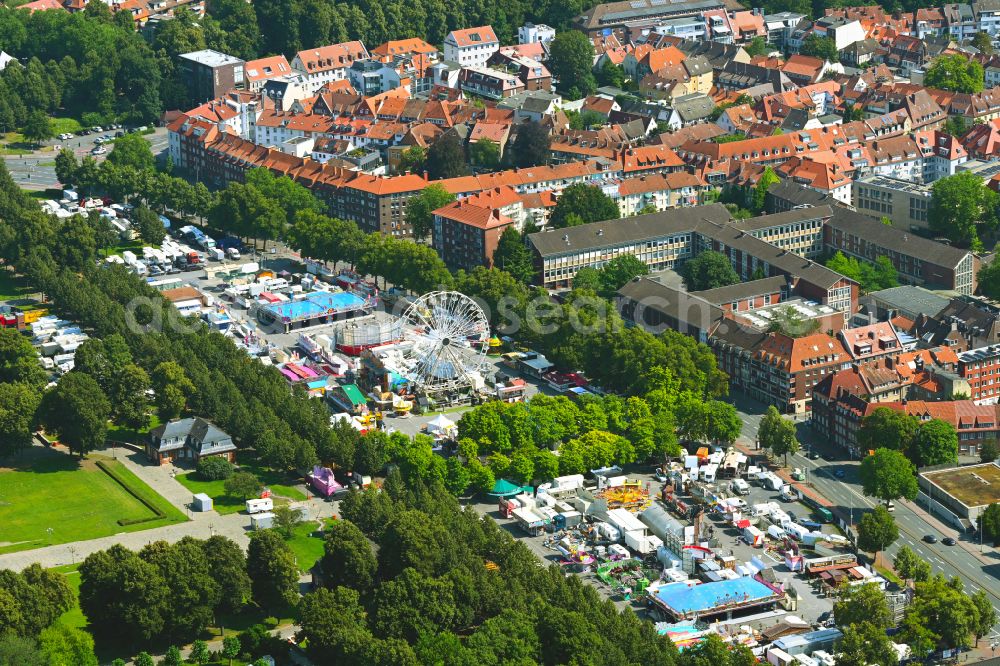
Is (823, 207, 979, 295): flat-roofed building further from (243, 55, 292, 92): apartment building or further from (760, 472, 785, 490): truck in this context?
(243, 55, 292, 92): apartment building

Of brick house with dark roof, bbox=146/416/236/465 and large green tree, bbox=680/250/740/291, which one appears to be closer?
brick house with dark roof, bbox=146/416/236/465

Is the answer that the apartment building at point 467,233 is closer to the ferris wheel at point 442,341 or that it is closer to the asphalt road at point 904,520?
the ferris wheel at point 442,341

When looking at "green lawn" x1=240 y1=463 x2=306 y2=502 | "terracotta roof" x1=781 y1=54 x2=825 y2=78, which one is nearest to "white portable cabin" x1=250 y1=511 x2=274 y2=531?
"green lawn" x1=240 y1=463 x2=306 y2=502

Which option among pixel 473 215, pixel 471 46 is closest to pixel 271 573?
pixel 473 215

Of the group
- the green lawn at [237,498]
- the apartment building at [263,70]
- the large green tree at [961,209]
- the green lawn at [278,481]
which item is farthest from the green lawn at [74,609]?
the apartment building at [263,70]

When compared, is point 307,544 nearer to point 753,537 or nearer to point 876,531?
point 753,537

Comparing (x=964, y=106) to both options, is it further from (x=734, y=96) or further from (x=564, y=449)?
(x=564, y=449)
